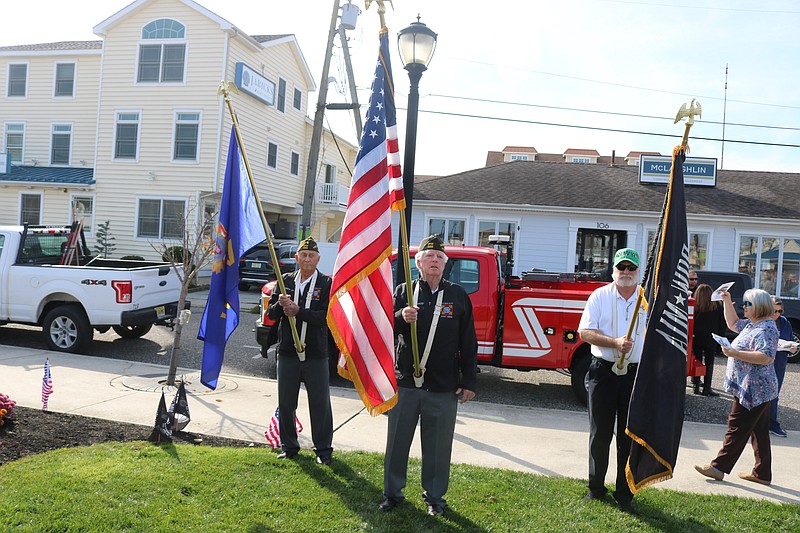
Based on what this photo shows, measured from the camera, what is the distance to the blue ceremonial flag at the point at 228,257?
18.0 feet

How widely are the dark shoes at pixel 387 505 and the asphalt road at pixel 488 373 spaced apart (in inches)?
158

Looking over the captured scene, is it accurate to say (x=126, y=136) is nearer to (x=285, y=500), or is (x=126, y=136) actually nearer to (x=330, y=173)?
(x=330, y=173)

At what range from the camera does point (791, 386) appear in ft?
33.8

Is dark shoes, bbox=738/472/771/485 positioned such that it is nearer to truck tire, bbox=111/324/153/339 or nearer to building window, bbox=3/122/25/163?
truck tire, bbox=111/324/153/339

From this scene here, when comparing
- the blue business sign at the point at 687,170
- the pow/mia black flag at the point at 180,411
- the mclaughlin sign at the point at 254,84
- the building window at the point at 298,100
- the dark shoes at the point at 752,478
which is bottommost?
the dark shoes at the point at 752,478

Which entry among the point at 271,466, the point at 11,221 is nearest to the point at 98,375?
the point at 271,466

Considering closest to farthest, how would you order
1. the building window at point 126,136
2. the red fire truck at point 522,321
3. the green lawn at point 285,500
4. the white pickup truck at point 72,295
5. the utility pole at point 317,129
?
the green lawn at point 285,500, the red fire truck at point 522,321, the white pickup truck at point 72,295, the utility pole at point 317,129, the building window at point 126,136

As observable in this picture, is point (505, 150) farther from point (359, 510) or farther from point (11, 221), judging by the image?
point (359, 510)

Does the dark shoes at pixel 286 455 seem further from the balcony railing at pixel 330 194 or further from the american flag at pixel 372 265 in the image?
the balcony railing at pixel 330 194

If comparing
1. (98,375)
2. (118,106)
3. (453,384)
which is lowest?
(98,375)

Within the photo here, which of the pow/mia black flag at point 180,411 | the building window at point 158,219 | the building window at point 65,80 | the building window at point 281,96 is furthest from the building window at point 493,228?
the building window at point 65,80

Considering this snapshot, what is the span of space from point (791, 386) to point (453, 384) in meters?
8.47

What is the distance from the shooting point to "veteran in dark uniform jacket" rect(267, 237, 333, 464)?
533cm

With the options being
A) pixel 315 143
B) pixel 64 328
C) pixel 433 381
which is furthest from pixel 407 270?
pixel 315 143
